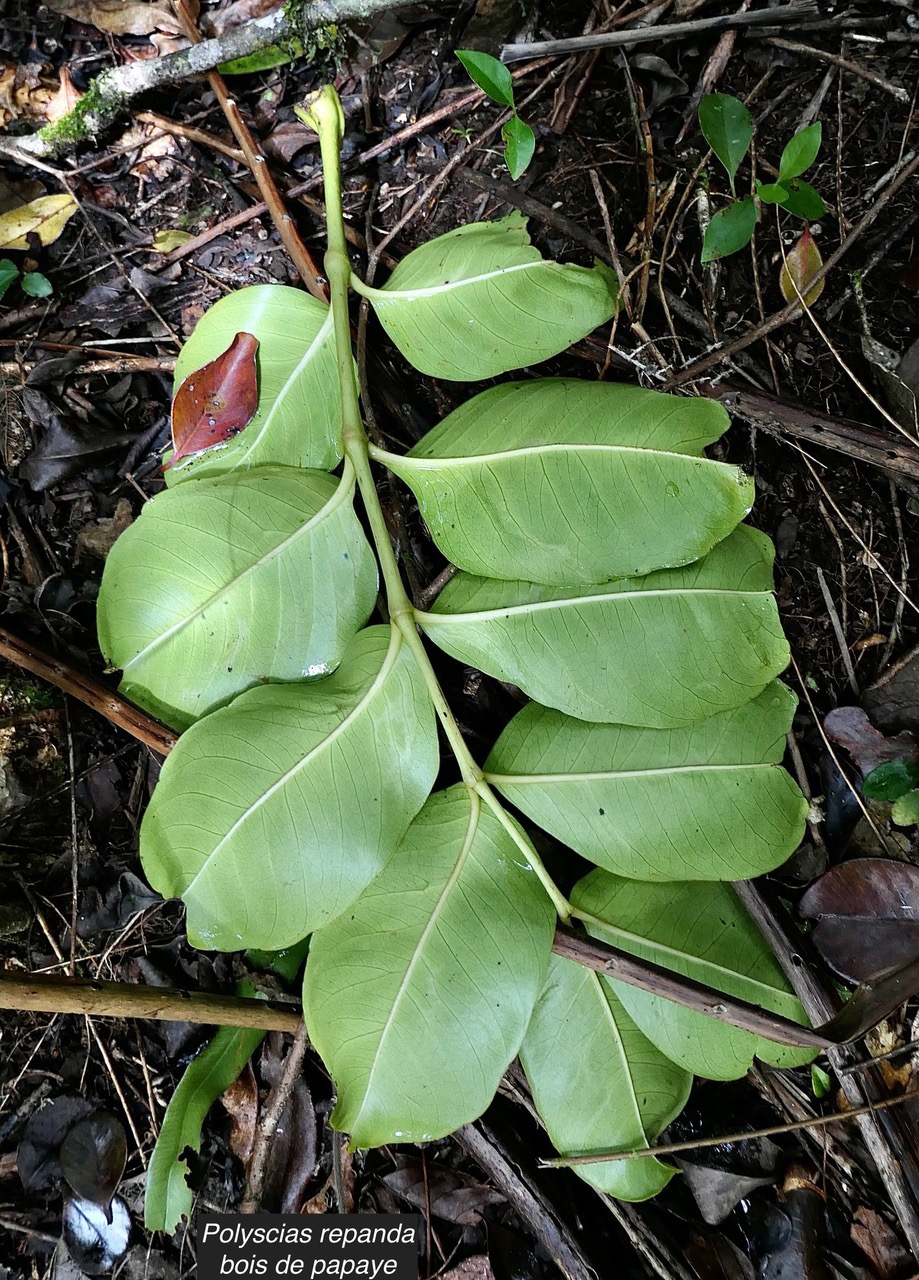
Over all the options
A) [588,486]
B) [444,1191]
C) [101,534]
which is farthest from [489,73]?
[444,1191]

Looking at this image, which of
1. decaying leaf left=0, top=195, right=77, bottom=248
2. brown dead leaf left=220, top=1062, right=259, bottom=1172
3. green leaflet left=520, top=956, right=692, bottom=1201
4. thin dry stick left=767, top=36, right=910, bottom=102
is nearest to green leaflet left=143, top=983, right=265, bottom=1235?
brown dead leaf left=220, top=1062, right=259, bottom=1172

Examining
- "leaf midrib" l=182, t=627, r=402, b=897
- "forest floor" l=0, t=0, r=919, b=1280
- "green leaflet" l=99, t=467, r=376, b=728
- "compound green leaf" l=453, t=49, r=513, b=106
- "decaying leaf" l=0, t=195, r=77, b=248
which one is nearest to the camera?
"leaf midrib" l=182, t=627, r=402, b=897

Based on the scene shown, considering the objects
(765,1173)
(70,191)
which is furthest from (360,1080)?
Answer: (70,191)

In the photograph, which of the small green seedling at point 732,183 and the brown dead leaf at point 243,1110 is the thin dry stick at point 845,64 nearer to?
the small green seedling at point 732,183

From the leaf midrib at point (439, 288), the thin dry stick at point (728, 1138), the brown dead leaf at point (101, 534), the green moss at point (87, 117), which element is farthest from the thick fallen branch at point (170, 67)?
the thin dry stick at point (728, 1138)

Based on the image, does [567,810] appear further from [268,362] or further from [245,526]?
[268,362]

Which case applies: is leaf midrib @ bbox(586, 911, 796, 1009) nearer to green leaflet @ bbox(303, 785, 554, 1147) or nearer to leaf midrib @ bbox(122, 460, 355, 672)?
green leaflet @ bbox(303, 785, 554, 1147)

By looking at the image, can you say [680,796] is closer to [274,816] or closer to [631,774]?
[631,774]
